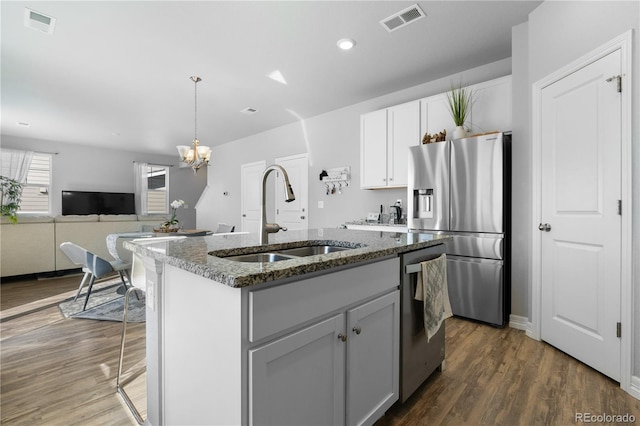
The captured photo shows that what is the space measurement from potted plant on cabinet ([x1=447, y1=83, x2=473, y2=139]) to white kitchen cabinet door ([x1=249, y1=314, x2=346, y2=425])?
8.29ft

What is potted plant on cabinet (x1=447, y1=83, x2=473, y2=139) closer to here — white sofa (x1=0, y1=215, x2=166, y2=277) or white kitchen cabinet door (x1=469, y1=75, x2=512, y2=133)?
white kitchen cabinet door (x1=469, y1=75, x2=512, y2=133)

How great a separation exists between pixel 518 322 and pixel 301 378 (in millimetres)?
2564

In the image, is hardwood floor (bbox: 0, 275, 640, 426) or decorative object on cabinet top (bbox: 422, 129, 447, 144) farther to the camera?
decorative object on cabinet top (bbox: 422, 129, 447, 144)

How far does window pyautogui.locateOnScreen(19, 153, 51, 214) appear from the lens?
21.2 feet

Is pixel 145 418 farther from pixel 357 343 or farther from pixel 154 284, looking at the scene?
pixel 357 343

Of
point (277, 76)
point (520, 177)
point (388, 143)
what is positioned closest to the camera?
point (520, 177)

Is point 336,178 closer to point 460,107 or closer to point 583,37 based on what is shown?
point 460,107

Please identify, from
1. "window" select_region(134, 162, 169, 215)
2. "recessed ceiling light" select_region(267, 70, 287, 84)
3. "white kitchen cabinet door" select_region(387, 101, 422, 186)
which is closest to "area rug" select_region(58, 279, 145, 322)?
"recessed ceiling light" select_region(267, 70, 287, 84)

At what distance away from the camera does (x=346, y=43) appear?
287 cm

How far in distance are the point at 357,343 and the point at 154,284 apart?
0.92 m

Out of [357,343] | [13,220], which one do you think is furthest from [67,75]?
[357,343]

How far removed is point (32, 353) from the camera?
238 cm

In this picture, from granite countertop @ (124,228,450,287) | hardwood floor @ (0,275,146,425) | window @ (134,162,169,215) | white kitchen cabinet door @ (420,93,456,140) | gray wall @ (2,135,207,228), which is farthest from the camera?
window @ (134,162,169,215)

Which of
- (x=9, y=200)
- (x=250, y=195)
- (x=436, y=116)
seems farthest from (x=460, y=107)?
(x=9, y=200)
